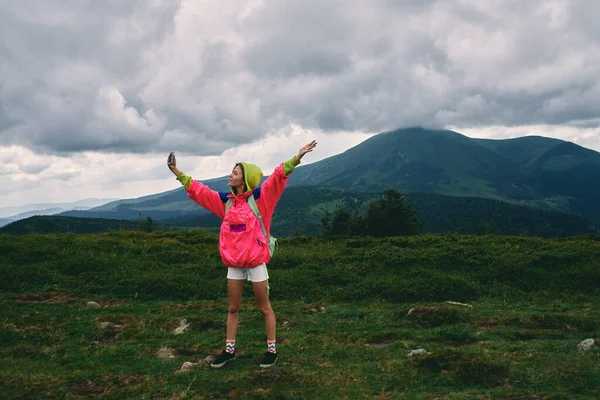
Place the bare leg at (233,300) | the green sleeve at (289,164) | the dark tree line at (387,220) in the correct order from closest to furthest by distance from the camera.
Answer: the green sleeve at (289,164) → the bare leg at (233,300) → the dark tree line at (387,220)

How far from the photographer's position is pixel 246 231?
7352 mm

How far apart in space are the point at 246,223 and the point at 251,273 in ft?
2.82

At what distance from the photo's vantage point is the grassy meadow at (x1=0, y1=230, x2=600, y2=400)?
6594 millimetres

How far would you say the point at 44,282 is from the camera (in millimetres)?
14180

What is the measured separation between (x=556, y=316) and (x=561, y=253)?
25.3 ft

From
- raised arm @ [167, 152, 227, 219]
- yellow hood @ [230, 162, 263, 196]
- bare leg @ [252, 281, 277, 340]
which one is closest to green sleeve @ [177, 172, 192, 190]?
raised arm @ [167, 152, 227, 219]

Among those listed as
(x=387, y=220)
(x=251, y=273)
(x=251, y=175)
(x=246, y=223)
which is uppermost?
(x=251, y=175)

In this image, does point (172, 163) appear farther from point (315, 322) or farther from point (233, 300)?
point (315, 322)

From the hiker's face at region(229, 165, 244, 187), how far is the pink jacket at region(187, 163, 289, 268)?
217mm

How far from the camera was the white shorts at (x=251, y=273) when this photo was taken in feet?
24.3

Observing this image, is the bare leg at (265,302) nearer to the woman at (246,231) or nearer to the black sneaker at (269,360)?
the woman at (246,231)

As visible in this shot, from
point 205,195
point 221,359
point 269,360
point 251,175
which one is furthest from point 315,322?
point 251,175

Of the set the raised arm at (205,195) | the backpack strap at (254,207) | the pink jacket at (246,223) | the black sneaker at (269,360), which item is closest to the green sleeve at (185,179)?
the raised arm at (205,195)

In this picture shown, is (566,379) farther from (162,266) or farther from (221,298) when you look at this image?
(162,266)
